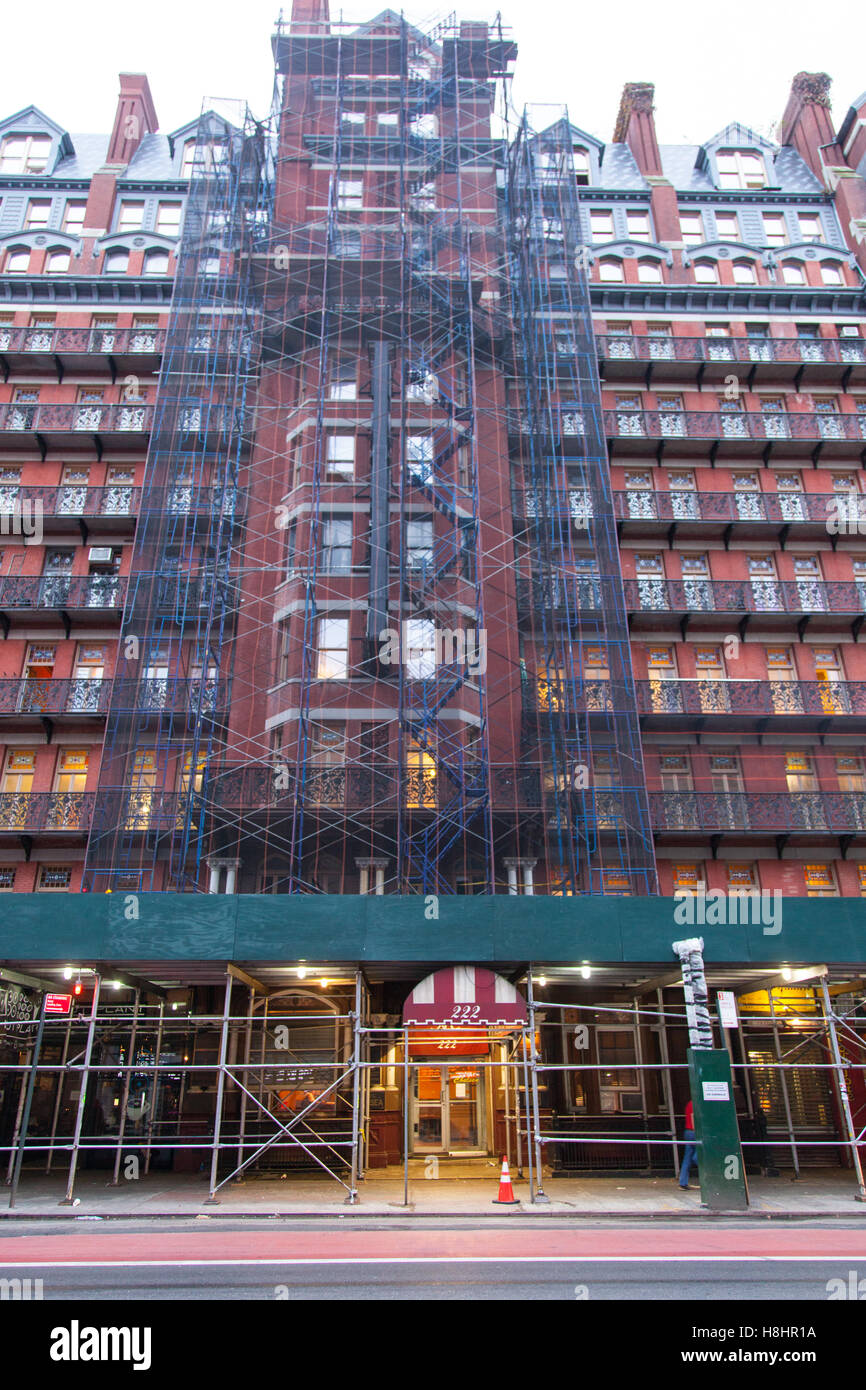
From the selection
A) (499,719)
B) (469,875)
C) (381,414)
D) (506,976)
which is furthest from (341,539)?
(506,976)

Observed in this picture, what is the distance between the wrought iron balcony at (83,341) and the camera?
98.4 feet

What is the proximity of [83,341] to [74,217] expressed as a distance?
9051 millimetres

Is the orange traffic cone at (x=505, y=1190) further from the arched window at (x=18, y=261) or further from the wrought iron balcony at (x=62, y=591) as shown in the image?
the arched window at (x=18, y=261)

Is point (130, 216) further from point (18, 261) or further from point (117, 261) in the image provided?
point (18, 261)

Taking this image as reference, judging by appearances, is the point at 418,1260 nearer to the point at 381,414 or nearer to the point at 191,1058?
the point at 191,1058

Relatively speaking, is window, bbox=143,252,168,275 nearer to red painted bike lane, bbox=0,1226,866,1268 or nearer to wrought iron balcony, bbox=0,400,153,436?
wrought iron balcony, bbox=0,400,153,436

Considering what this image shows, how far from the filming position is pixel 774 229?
36312 millimetres

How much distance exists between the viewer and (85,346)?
99.2 ft

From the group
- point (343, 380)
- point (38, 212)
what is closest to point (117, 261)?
point (38, 212)

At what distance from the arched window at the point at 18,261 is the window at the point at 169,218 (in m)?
4.86

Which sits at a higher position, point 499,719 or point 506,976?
point 499,719

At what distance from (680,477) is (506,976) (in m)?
18.0

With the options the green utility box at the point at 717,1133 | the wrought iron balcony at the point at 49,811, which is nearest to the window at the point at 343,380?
the wrought iron balcony at the point at 49,811

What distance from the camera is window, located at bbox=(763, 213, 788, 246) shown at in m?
36.0
